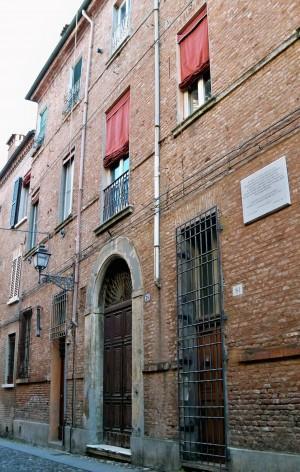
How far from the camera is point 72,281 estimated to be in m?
12.2

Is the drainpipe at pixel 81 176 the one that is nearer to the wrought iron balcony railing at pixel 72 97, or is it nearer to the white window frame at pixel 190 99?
the wrought iron balcony railing at pixel 72 97

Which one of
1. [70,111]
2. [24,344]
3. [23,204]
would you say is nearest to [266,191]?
[70,111]

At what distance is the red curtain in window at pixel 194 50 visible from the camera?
8985 millimetres

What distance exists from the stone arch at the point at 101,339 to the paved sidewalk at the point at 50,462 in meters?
0.63

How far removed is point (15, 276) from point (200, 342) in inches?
426

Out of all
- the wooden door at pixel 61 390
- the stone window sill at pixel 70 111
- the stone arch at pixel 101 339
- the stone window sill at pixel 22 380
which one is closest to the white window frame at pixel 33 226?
the stone window sill at pixel 70 111

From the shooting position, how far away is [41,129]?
17234 millimetres

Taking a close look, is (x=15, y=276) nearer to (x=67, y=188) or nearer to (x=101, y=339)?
(x=67, y=188)

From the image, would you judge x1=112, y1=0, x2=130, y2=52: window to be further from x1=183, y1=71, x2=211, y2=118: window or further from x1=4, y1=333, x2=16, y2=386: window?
x1=4, y1=333, x2=16, y2=386: window

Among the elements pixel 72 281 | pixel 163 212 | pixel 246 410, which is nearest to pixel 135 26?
pixel 163 212

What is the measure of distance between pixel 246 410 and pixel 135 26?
8.74 metres

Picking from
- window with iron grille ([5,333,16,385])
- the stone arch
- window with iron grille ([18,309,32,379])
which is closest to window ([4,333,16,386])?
window with iron grille ([5,333,16,385])

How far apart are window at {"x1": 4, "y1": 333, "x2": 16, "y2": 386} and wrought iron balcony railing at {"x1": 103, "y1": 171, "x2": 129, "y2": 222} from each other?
7201mm

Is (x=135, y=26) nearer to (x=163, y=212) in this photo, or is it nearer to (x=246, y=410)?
(x=163, y=212)
